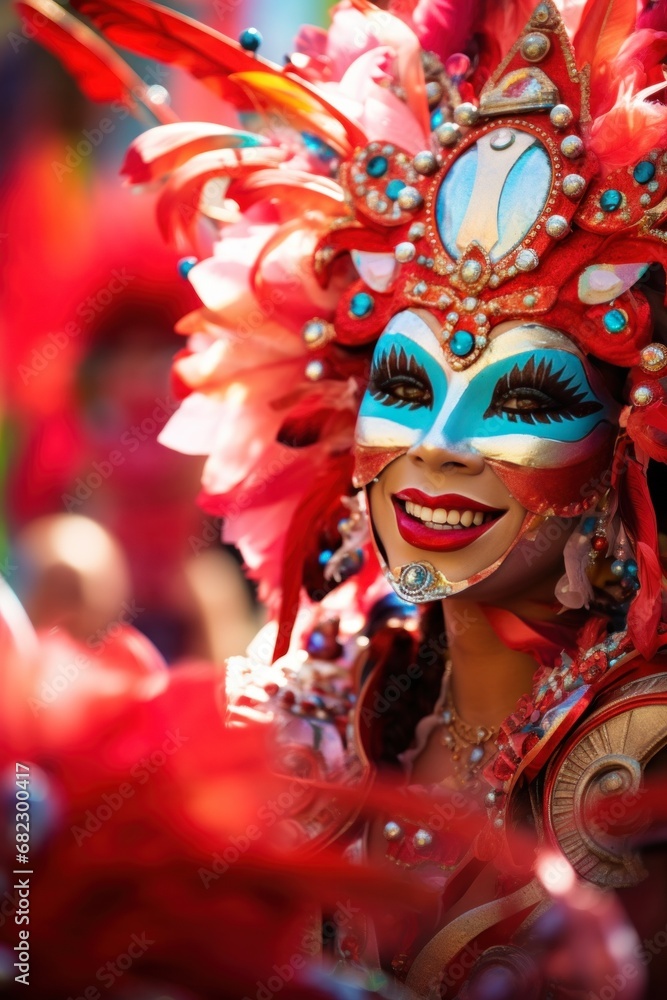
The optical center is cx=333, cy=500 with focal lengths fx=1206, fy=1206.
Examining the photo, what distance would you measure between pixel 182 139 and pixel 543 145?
0.67 meters

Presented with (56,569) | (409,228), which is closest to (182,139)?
(409,228)

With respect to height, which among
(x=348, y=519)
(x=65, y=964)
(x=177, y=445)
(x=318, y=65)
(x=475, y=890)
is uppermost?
(x=318, y=65)

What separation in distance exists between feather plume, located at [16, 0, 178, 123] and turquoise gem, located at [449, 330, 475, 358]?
0.79 m

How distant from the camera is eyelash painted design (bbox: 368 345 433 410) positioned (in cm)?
200

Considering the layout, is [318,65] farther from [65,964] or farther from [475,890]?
[65,964]

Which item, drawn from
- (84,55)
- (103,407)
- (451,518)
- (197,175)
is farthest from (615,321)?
(103,407)

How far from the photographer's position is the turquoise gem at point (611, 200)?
1.86 meters

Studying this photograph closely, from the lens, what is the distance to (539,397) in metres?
1.90

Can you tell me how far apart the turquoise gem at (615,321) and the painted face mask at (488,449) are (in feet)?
0.23

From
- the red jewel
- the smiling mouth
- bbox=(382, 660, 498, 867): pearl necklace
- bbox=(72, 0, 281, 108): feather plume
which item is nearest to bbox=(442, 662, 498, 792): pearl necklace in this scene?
bbox=(382, 660, 498, 867): pearl necklace

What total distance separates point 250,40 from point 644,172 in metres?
0.77

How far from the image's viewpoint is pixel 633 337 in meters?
1.86

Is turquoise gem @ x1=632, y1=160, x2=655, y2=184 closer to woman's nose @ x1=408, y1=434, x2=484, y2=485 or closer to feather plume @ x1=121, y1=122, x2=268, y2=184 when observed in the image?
woman's nose @ x1=408, y1=434, x2=484, y2=485

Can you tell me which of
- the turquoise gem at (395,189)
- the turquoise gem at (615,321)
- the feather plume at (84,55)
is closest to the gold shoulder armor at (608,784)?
the turquoise gem at (615,321)
